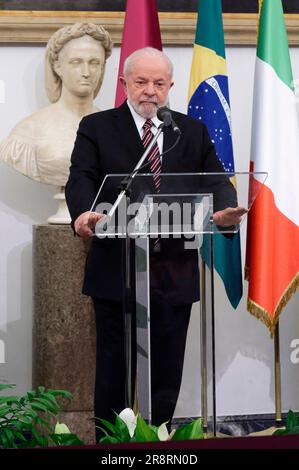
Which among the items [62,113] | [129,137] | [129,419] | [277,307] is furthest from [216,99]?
[129,419]

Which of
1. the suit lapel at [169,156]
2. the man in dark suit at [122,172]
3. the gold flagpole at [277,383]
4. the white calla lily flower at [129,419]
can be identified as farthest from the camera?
the gold flagpole at [277,383]

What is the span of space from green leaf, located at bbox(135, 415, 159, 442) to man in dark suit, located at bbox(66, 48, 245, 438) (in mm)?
449

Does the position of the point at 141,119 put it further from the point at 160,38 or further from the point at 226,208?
the point at 160,38

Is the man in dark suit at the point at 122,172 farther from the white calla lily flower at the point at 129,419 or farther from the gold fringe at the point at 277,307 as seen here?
the gold fringe at the point at 277,307

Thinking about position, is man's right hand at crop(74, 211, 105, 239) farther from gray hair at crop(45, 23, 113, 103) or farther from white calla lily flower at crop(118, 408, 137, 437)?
gray hair at crop(45, 23, 113, 103)

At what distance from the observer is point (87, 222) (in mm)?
3318

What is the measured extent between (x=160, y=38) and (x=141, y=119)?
1.36 m

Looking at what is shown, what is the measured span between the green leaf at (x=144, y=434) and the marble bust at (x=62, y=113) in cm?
215

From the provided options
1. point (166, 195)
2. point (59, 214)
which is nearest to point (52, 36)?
point (59, 214)

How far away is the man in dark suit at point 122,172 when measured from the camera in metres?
3.38

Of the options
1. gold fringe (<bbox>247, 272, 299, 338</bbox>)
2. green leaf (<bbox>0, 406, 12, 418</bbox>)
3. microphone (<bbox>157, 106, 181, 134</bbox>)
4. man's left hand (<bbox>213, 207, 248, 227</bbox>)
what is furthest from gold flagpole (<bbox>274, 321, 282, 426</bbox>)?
microphone (<bbox>157, 106, 181, 134</bbox>)

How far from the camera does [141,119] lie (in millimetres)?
3836

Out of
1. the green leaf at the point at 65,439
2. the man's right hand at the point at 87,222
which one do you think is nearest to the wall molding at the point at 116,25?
the man's right hand at the point at 87,222

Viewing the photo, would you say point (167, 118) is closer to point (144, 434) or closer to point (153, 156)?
point (153, 156)
